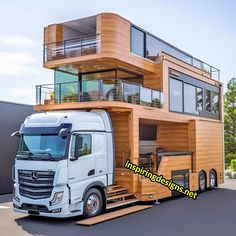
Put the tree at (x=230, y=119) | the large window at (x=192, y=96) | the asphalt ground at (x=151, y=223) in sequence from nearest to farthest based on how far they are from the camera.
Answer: the asphalt ground at (x=151, y=223) → the large window at (x=192, y=96) → the tree at (x=230, y=119)

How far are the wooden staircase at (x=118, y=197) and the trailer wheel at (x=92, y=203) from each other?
43cm

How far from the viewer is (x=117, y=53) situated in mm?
12500

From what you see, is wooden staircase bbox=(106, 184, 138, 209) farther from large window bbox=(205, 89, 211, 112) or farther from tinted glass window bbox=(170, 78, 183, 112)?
large window bbox=(205, 89, 211, 112)

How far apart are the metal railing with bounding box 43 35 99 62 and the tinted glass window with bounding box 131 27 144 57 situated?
1.71 m

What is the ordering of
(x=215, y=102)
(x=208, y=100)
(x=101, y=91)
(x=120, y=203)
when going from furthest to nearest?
(x=215, y=102) → (x=208, y=100) → (x=101, y=91) → (x=120, y=203)

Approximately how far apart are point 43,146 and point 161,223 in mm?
3808

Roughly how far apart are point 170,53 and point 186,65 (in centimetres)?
96

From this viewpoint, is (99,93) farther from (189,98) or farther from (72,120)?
(189,98)

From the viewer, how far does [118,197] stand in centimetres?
1139

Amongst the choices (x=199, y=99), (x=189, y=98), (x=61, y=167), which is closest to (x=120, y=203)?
(x=61, y=167)

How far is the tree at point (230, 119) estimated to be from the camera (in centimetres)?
3691

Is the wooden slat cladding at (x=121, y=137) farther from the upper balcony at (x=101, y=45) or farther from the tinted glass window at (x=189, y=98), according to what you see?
the tinted glass window at (x=189, y=98)

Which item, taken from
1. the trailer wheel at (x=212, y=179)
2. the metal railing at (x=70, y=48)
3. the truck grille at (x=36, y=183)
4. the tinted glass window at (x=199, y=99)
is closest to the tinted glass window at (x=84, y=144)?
the truck grille at (x=36, y=183)

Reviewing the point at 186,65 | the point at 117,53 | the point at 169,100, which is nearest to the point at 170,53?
the point at 186,65
